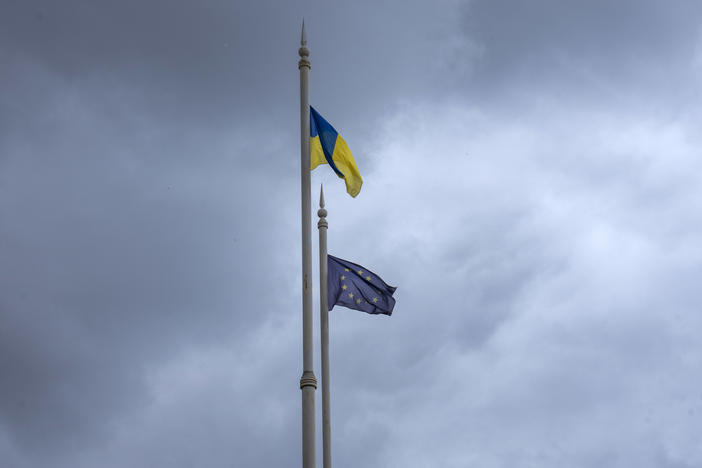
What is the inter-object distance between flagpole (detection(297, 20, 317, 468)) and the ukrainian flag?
1415 millimetres

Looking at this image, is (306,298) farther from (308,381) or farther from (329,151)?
(329,151)

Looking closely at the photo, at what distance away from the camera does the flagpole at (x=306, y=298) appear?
2036 centimetres

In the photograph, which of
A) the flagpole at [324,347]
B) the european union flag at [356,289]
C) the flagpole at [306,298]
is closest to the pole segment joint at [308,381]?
the flagpole at [306,298]

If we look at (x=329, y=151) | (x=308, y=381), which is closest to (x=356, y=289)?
(x=329, y=151)

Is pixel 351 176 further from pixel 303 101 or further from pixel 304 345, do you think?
pixel 304 345

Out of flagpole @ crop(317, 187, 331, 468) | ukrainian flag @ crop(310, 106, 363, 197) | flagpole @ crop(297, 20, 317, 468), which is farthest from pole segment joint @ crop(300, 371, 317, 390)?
ukrainian flag @ crop(310, 106, 363, 197)

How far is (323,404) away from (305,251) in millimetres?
4190

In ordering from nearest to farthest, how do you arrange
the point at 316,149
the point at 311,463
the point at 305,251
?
1. the point at 311,463
2. the point at 305,251
3. the point at 316,149

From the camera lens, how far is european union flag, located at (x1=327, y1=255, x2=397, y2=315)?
1028 inches

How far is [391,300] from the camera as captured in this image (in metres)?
27.4

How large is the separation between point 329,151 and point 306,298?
5.91m

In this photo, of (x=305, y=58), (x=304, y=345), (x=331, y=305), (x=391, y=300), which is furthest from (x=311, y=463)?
(x=305, y=58)

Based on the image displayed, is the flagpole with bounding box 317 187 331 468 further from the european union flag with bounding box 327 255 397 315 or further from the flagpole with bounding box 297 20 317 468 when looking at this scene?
the flagpole with bounding box 297 20 317 468

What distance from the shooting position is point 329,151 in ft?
87.0
